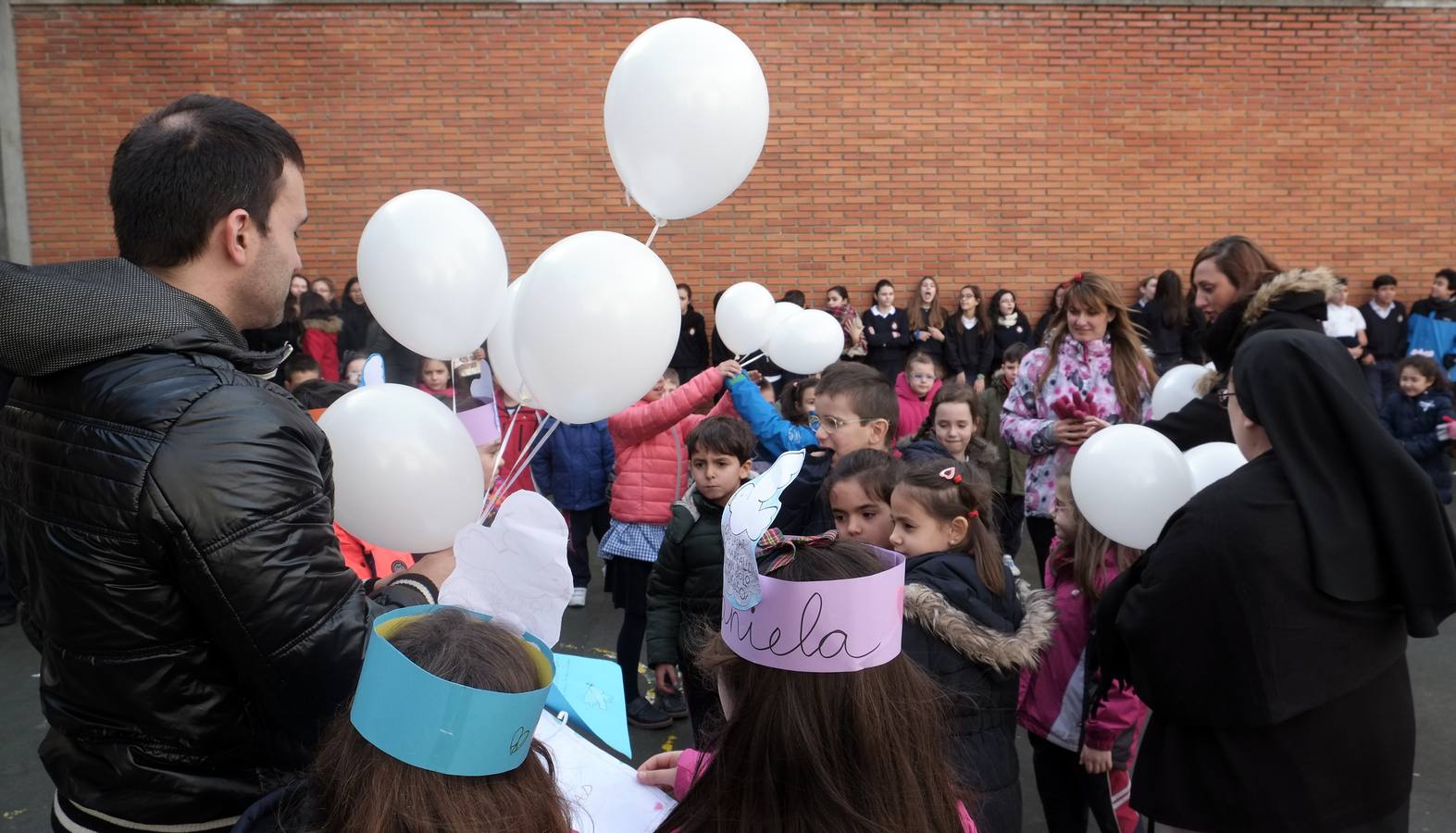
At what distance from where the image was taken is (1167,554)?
2305 mm

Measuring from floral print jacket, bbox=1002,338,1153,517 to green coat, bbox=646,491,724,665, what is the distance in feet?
4.65

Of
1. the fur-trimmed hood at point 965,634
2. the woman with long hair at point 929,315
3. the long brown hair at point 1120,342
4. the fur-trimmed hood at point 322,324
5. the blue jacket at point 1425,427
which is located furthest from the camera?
the woman with long hair at point 929,315

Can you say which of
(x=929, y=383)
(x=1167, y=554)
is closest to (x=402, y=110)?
(x=929, y=383)

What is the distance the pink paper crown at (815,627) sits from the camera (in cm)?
150

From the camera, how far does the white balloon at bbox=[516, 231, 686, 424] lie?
2211 millimetres

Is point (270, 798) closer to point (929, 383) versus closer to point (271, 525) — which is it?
point (271, 525)

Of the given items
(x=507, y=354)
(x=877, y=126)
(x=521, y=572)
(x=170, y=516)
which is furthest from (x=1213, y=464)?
(x=877, y=126)

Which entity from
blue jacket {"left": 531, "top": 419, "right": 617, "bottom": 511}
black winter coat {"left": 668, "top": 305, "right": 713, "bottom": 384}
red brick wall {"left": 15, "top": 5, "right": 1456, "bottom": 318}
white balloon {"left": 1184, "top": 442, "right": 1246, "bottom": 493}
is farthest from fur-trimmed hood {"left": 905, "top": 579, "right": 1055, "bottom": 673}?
red brick wall {"left": 15, "top": 5, "right": 1456, "bottom": 318}

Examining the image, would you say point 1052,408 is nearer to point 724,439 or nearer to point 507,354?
point 724,439

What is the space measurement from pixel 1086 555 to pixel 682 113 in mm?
1874

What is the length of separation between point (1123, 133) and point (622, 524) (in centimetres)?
1006

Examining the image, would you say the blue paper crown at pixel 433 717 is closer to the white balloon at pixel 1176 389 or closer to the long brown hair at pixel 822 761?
the long brown hair at pixel 822 761

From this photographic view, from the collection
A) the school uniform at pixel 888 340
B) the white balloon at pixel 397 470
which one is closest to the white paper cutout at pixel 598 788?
the white balloon at pixel 397 470

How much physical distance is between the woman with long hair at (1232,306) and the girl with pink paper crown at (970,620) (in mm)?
1045
